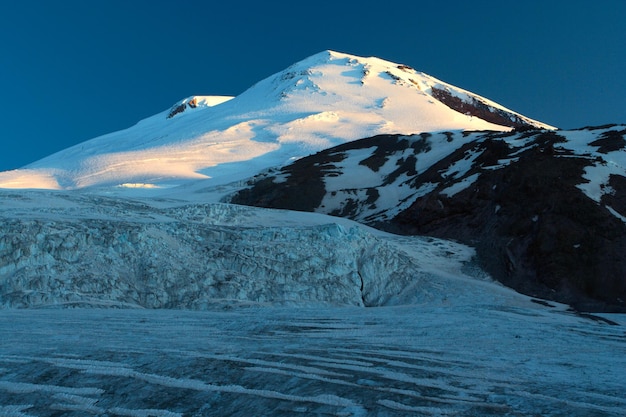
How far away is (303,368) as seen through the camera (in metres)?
6.14

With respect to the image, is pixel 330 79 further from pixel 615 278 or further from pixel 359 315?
pixel 359 315

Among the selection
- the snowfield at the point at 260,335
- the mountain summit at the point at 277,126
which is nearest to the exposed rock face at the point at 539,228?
the snowfield at the point at 260,335

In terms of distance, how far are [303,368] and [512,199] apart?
3047cm

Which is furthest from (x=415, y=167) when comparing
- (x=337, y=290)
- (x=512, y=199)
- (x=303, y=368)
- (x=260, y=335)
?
(x=303, y=368)

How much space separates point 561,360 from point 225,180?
60.6 m

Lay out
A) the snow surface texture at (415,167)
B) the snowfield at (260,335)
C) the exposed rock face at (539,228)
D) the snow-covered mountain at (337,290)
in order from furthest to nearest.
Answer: the snow surface texture at (415,167) < the exposed rock face at (539,228) < the snow-covered mountain at (337,290) < the snowfield at (260,335)

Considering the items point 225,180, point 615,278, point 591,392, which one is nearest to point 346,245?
point 615,278

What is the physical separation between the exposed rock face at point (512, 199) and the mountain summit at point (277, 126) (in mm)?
19508

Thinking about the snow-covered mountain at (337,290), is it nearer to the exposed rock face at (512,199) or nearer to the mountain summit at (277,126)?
the exposed rock face at (512,199)

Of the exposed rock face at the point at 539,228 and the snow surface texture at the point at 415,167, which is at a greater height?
the snow surface texture at the point at 415,167

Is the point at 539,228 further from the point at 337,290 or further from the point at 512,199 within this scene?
the point at 337,290

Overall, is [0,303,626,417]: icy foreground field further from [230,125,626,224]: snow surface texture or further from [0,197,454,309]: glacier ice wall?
[230,125,626,224]: snow surface texture

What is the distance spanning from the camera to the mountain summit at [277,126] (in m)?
A: 82.0

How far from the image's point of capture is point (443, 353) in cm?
747
